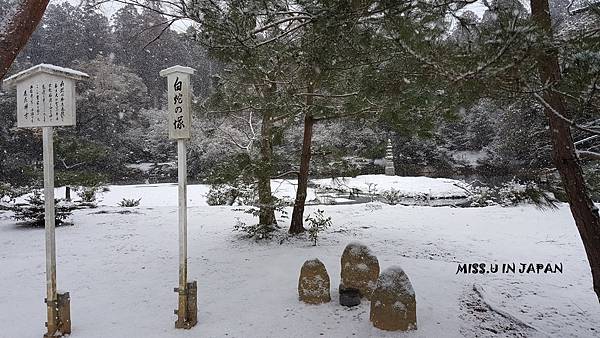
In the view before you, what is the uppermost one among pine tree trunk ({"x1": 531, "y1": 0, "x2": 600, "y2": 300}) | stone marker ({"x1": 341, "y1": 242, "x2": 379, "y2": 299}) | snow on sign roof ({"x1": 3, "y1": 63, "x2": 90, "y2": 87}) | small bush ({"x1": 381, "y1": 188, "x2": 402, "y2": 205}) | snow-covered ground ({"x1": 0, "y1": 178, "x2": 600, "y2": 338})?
snow on sign roof ({"x1": 3, "y1": 63, "x2": 90, "y2": 87})

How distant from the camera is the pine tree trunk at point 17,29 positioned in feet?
8.43

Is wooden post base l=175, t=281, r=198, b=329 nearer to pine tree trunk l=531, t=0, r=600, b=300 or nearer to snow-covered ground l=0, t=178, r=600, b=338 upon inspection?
snow-covered ground l=0, t=178, r=600, b=338

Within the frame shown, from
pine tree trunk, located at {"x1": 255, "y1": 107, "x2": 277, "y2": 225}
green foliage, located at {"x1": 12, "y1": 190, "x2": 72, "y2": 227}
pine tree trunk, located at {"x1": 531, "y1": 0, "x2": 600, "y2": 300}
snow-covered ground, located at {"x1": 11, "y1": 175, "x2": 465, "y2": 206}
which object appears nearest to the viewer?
pine tree trunk, located at {"x1": 531, "y1": 0, "x2": 600, "y2": 300}

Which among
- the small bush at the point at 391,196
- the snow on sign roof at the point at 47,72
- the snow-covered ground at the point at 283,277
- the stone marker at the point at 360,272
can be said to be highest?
the snow on sign roof at the point at 47,72

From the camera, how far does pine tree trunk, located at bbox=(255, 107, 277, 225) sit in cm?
546

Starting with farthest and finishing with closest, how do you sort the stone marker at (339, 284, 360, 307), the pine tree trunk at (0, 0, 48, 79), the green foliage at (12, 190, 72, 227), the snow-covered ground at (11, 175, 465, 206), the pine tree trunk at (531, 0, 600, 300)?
the snow-covered ground at (11, 175, 465, 206)
the green foliage at (12, 190, 72, 227)
the stone marker at (339, 284, 360, 307)
the pine tree trunk at (531, 0, 600, 300)
the pine tree trunk at (0, 0, 48, 79)

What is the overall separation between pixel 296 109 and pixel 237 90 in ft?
4.06

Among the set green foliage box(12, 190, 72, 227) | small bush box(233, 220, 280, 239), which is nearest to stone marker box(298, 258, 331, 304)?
small bush box(233, 220, 280, 239)

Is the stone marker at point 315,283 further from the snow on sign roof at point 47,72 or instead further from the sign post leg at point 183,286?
the snow on sign roof at point 47,72

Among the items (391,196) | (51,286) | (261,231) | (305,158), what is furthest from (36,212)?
(391,196)

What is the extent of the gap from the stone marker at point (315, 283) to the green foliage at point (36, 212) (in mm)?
5456

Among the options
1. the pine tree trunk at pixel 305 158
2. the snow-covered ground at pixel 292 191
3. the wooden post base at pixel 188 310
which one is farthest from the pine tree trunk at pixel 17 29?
the snow-covered ground at pixel 292 191

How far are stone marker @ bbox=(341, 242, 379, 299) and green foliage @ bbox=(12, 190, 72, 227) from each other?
227 inches

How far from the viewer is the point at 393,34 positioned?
7.40 feet
